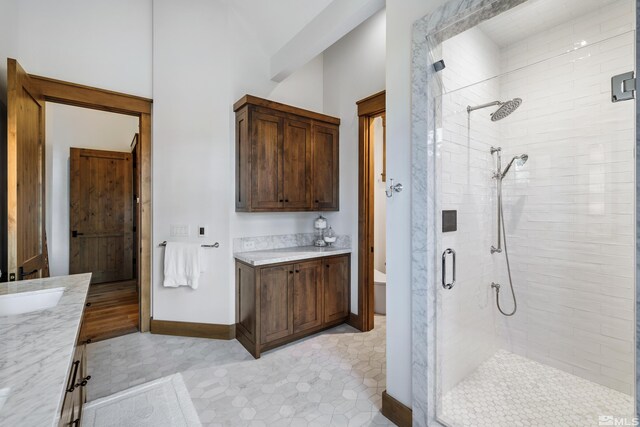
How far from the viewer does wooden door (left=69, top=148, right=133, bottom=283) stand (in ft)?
14.8

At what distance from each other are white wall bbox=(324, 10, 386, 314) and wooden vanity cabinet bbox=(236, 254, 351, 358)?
243 mm

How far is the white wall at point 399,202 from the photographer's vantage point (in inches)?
66.9

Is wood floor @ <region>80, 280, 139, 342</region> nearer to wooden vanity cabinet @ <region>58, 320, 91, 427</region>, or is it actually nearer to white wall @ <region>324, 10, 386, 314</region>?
wooden vanity cabinet @ <region>58, 320, 91, 427</region>

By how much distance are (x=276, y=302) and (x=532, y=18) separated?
3034 mm

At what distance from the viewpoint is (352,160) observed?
3.28m

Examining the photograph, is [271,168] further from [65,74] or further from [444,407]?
[444,407]

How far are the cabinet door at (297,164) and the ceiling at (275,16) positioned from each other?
0.86 meters

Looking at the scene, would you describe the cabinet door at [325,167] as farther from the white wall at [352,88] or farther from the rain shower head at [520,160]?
the rain shower head at [520,160]

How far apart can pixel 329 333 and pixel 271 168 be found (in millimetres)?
1842

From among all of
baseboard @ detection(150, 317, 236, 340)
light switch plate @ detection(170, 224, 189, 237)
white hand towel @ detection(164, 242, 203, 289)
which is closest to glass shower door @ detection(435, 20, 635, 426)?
baseboard @ detection(150, 317, 236, 340)

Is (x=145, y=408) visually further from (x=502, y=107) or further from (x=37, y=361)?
(x=502, y=107)

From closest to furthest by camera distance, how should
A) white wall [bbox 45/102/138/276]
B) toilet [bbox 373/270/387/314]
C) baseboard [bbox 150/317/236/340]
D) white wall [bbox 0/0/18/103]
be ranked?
1. white wall [bbox 0/0/18/103]
2. baseboard [bbox 150/317/236/340]
3. toilet [bbox 373/270/387/314]
4. white wall [bbox 45/102/138/276]

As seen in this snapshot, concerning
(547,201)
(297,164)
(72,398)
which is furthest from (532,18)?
(72,398)

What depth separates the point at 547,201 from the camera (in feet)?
7.15
